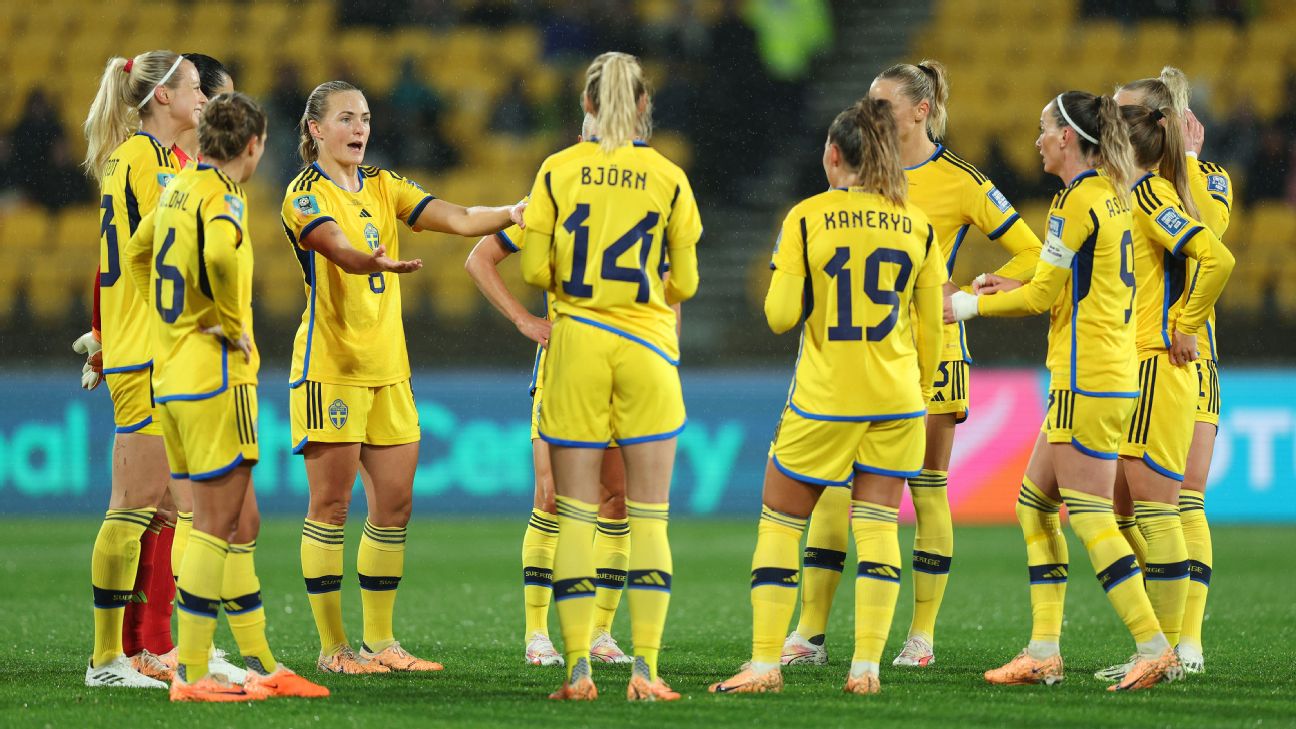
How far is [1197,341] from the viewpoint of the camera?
605cm

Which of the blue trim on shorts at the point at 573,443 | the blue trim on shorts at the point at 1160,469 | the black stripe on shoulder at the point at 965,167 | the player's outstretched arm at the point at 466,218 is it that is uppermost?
the black stripe on shoulder at the point at 965,167

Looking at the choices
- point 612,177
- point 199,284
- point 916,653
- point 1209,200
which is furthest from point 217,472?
point 1209,200

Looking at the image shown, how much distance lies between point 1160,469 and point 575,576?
2.38 metres

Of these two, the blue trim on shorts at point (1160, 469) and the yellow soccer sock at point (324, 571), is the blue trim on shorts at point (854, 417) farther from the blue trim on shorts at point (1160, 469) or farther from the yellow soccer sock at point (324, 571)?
the yellow soccer sock at point (324, 571)

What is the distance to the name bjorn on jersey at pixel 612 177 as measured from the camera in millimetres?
5004

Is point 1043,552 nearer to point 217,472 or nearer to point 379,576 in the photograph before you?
point 379,576

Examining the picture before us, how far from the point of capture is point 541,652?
6289mm

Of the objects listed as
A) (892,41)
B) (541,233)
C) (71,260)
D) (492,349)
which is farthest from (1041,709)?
(892,41)

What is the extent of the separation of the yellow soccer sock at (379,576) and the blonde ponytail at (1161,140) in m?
3.28

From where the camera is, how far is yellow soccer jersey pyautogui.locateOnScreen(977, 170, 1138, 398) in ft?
17.9

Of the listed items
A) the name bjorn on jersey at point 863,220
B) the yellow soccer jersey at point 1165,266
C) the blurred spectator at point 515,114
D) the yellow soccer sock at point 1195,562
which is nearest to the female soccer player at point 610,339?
the name bjorn on jersey at point 863,220

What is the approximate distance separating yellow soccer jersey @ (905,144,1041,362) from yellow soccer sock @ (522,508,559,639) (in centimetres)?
179

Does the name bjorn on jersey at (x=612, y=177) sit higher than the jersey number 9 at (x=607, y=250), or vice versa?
the name bjorn on jersey at (x=612, y=177)

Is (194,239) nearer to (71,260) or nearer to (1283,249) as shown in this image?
(71,260)
